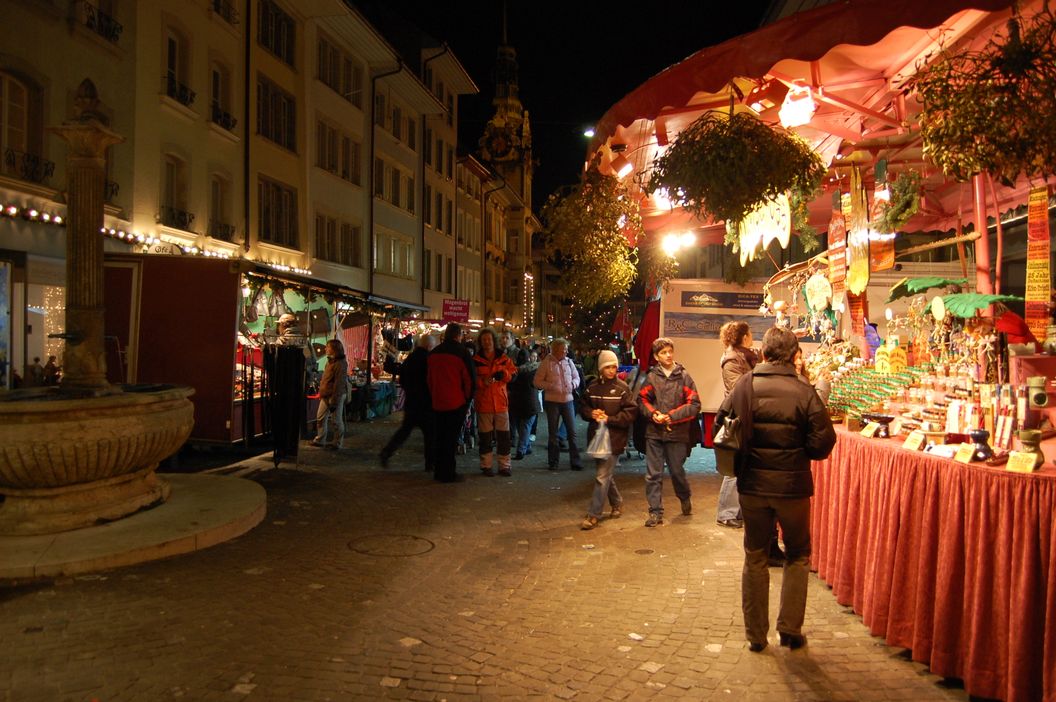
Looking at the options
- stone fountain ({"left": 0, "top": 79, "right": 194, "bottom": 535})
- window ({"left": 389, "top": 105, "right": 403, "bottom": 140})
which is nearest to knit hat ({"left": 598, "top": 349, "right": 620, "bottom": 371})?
stone fountain ({"left": 0, "top": 79, "right": 194, "bottom": 535})

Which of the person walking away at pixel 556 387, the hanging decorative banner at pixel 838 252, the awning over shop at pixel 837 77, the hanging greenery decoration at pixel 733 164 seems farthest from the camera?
the person walking away at pixel 556 387

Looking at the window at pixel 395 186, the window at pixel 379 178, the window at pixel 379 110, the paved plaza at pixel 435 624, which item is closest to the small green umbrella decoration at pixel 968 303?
the paved plaza at pixel 435 624

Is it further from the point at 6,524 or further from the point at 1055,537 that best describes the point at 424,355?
the point at 1055,537

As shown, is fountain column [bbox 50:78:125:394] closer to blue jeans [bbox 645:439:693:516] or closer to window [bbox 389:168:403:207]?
blue jeans [bbox 645:439:693:516]

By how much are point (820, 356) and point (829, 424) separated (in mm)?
3625

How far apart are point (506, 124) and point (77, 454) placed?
176ft

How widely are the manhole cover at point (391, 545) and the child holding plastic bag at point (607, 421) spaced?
5.43 feet

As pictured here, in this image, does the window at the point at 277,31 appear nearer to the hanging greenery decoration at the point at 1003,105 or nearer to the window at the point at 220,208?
the window at the point at 220,208

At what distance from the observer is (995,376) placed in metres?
5.26

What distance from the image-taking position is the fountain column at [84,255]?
6859mm

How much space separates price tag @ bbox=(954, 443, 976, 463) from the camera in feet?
13.1

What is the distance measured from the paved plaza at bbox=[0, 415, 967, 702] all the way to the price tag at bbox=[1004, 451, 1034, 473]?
123cm

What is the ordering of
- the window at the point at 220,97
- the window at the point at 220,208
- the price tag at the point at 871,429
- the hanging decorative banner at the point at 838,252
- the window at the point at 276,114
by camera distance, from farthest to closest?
the window at the point at 276,114 → the window at the point at 220,208 → the window at the point at 220,97 → the hanging decorative banner at the point at 838,252 → the price tag at the point at 871,429

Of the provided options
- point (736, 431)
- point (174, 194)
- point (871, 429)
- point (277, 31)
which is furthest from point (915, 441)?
point (277, 31)
